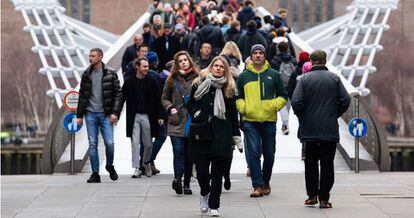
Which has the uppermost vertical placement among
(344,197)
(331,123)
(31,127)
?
(331,123)

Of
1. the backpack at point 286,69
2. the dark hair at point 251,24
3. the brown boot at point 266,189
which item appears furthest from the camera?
the dark hair at point 251,24

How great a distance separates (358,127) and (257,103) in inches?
158

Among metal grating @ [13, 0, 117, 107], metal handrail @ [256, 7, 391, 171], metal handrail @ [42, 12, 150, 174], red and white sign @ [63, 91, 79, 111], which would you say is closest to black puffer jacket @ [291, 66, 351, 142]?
metal handrail @ [256, 7, 391, 171]

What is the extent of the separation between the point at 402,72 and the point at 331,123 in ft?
287

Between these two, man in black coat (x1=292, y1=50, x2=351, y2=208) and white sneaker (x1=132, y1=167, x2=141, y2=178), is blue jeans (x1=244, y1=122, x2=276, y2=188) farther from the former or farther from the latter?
white sneaker (x1=132, y1=167, x2=141, y2=178)

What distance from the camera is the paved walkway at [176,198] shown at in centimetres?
1231

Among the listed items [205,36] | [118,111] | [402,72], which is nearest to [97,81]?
[118,111]

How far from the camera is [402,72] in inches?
3893

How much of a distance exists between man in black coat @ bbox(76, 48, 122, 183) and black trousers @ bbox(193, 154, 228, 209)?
3.72m

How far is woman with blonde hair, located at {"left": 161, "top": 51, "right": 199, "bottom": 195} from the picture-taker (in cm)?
1405

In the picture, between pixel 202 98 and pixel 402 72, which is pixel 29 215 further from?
pixel 402 72

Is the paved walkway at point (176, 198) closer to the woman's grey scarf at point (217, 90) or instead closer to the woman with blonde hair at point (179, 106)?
the woman with blonde hair at point (179, 106)

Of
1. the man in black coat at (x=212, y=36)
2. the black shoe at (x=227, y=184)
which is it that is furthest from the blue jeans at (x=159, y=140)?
the man in black coat at (x=212, y=36)

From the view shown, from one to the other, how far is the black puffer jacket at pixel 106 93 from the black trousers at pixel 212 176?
374 cm
